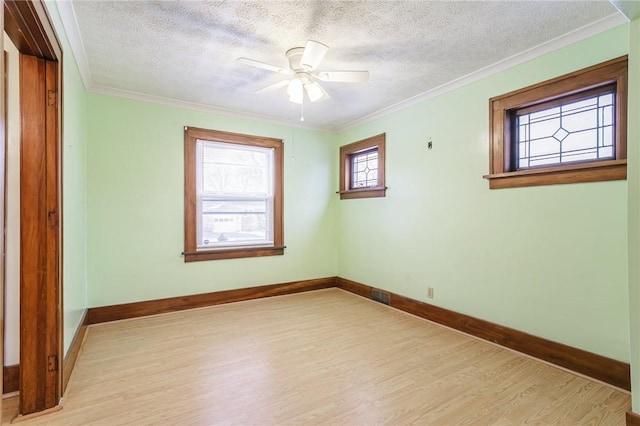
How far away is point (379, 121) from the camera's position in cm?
444

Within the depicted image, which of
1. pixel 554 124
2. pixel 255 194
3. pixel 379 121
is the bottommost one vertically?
pixel 255 194

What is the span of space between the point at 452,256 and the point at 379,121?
200 cm

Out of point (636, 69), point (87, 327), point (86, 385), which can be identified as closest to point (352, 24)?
point (636, 69)

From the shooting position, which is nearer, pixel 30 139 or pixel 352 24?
pixel 30 139

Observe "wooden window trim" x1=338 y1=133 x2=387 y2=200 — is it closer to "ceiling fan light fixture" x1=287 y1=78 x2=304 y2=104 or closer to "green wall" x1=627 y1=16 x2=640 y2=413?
"ceiling fan light fixture" x1=287 y1=78 x2=304 y2=104

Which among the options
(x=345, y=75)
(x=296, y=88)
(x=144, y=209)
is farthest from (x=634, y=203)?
(x=144, y=209)

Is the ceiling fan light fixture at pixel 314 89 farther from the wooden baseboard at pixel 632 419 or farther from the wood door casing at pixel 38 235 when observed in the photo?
the wooden baseboard at pixel 632 419

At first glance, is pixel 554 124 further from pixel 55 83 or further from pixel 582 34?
pixel 55 83

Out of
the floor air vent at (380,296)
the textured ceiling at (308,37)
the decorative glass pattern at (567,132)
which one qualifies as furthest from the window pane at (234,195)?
the decorative glass pattern at (567,132)

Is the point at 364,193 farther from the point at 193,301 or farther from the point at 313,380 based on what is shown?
the point at 313,380

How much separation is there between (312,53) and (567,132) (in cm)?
210

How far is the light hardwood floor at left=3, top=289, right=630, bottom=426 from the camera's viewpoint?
6.72ft

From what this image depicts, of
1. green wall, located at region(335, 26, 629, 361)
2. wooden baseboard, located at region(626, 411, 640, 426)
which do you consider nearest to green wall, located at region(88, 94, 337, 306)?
green wall, located at region(335, 26, 629, 361)

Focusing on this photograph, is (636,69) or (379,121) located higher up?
(379,121)
